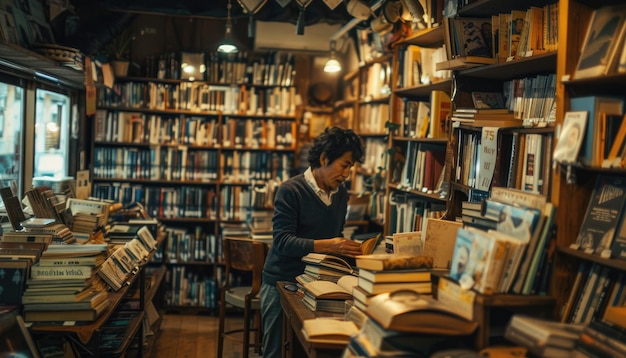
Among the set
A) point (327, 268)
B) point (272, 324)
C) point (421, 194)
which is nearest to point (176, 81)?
point (421, 194)

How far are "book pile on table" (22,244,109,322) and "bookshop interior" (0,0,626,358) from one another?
0.03ft

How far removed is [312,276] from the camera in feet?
10.3

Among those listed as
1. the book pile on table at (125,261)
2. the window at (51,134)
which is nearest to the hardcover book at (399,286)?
the book pile on table at (125,261)

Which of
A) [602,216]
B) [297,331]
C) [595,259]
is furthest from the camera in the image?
[297,331]

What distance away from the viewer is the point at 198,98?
6688 millimetres

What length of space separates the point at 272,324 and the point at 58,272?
1122 mm

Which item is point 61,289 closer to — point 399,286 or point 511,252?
point 399,286

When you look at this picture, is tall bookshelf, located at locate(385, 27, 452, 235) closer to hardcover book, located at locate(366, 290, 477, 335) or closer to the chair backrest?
the chair backrest

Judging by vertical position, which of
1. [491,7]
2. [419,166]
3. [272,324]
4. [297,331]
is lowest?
[272,324]

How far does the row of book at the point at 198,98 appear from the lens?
6.61 meters

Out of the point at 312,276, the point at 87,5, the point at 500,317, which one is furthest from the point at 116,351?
the point at 87,5

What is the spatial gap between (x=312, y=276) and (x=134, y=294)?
2189mm

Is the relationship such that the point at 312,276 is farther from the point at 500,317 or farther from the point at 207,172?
the point at 207,172

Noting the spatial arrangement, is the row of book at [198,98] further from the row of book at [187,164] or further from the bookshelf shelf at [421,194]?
the bookshelf shelf at [421,194]
